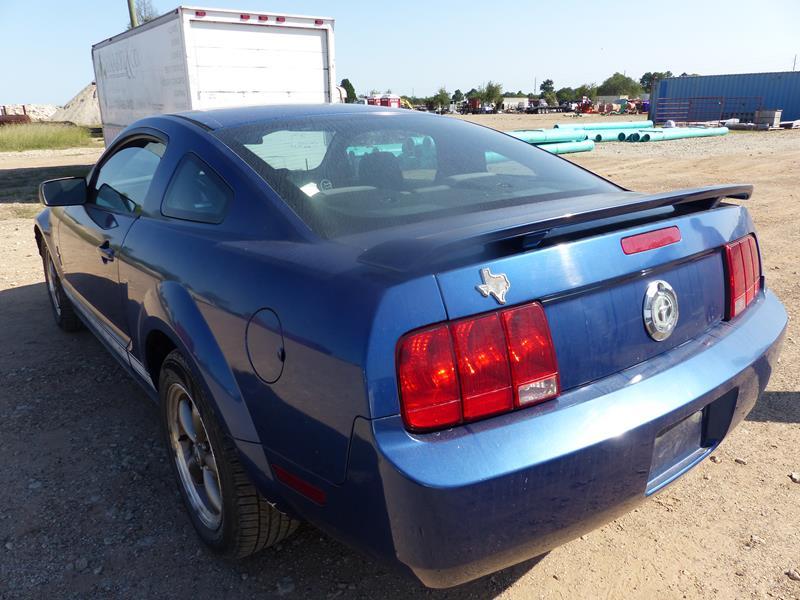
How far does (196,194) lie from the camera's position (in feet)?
7.86

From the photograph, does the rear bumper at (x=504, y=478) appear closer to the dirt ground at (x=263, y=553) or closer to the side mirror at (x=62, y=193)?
the dirt ground at (x=263, y=553)

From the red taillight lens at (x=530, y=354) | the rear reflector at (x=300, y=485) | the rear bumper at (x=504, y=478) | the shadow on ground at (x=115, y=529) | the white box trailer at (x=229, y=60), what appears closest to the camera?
the rear bumper at (x=504, y=478)

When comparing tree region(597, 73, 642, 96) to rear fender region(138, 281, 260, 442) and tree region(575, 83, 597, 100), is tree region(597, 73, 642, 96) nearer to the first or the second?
tree region(575, 83, 597, 100)

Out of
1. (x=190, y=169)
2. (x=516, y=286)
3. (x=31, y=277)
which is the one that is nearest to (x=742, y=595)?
(x=516, y=286)

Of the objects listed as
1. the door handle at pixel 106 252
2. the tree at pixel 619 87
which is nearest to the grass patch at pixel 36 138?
the door handle at pixel 106 252

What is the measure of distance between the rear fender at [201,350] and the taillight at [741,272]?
161 cm

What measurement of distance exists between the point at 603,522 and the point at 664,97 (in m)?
42.5

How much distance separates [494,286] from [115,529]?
1880 mm

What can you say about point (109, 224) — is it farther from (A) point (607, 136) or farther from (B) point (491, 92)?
(B) point (491, 92)

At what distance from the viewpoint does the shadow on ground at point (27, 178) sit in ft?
40.1

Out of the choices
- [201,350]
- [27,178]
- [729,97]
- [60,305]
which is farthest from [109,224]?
[729,97]

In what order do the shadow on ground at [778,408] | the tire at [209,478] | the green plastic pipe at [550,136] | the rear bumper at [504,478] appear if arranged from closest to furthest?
the rear bumper at [504,478], the tire at [209,478], the shadow on ground at [778,408], the green plastic pipe at [550,136]

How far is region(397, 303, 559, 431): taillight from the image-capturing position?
1.48m

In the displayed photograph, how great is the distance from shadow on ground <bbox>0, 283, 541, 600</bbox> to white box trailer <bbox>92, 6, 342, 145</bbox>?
6798 millimetres
